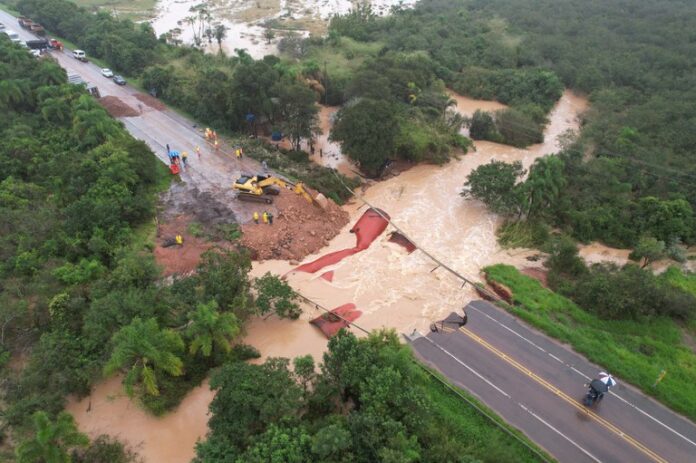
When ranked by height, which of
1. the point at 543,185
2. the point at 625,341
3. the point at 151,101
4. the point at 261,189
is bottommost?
the point at 625,341

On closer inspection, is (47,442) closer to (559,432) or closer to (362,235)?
(559,432)

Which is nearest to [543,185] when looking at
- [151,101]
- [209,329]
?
[209,329]

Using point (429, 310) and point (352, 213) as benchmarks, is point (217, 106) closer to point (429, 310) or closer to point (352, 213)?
point (352, 213)

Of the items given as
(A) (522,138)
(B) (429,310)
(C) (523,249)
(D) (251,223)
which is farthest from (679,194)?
(D) (251,223)

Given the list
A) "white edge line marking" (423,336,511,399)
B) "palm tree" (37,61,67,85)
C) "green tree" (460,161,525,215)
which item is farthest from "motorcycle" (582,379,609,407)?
"palm tree" (37,61,67,85)

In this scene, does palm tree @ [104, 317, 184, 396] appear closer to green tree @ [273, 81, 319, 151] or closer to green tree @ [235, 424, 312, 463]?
green tree @ [235, 424, 312, 463]

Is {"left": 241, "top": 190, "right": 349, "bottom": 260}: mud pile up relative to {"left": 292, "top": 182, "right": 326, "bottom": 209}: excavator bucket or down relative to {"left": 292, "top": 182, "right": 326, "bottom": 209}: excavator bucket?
down
